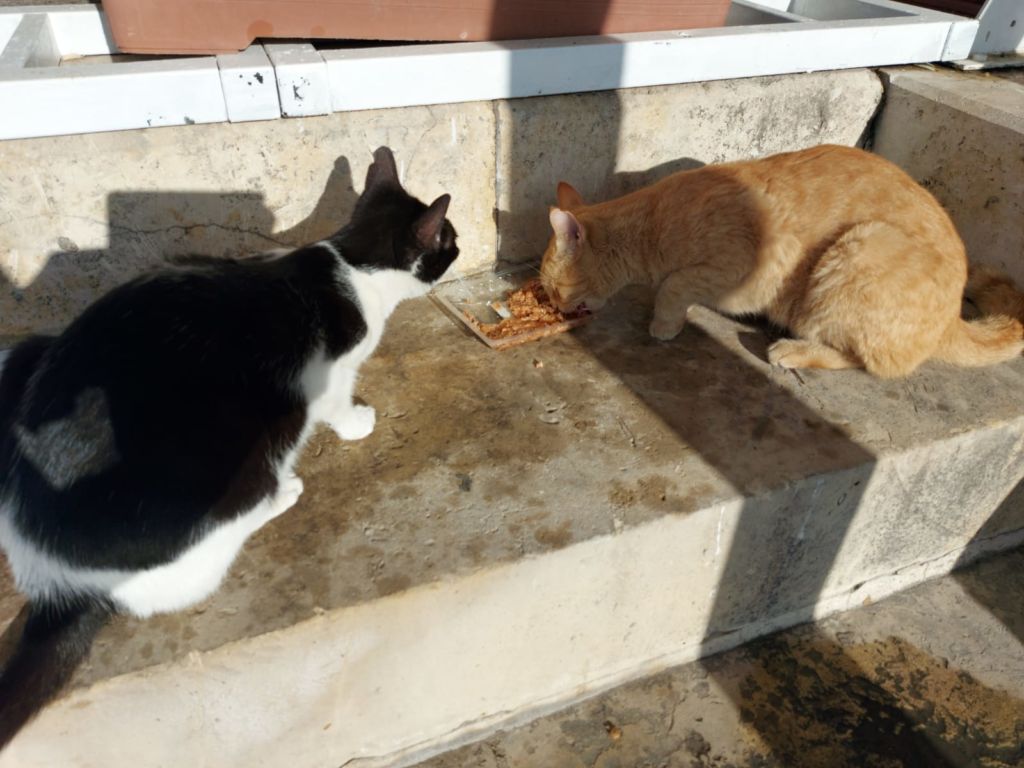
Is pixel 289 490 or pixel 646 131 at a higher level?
pixel 646 131

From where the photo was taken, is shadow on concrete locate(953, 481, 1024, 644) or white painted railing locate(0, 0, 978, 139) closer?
white painted railing locate(0, 0, 978, 139)

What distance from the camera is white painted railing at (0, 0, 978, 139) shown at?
2555 millimetres

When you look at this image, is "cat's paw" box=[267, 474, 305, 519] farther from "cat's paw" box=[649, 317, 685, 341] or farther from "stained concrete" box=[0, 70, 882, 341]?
"cat's paw" box=[649, 317, 685, 341]

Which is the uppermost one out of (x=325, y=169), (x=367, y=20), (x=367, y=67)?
(x=367, y=20)

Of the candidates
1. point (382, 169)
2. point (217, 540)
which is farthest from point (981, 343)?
point (217, 540)

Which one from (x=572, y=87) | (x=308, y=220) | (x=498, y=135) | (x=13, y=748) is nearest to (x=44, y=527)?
(x=13, y=748)

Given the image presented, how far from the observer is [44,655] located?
170 centimetres

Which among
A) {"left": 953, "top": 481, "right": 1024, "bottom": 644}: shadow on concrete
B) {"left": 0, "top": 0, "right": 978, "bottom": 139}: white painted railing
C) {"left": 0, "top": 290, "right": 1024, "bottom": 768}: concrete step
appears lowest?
{"left": 953, "top": 481, "right": 1024, "bottom": 644}: shadow on concrete

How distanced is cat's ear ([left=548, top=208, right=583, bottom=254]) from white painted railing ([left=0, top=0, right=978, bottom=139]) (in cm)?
65

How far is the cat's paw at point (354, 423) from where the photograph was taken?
2395 mm

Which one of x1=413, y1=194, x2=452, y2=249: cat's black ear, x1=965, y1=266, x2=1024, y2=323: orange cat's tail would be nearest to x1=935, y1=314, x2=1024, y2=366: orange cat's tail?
x1=965, y1=266, x2=1024, y2=323: orange cat's tail

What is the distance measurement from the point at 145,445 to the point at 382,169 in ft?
4.19

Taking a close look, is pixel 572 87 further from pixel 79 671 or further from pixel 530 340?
pixel 79 671

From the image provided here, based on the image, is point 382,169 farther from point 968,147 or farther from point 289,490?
point 968,147
